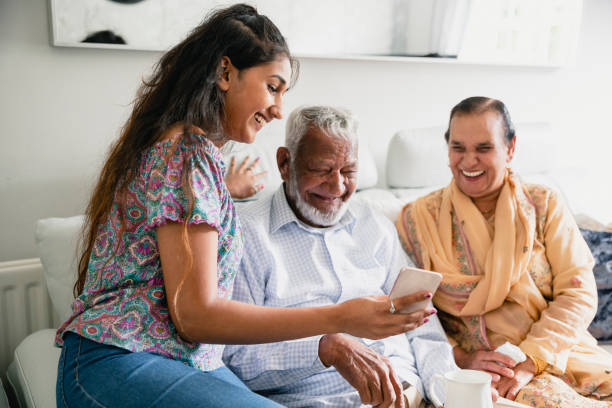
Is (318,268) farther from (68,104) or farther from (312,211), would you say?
(68,104)

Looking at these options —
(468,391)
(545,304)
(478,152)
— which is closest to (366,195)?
(478,152)

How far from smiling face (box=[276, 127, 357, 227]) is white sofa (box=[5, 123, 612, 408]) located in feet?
0.96

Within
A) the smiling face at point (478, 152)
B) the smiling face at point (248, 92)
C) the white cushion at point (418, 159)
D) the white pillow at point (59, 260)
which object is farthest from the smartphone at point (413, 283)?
the white cushion at point (418, 159)

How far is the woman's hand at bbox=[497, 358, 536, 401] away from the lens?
1.55 meters

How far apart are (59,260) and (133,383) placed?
29.0 inches

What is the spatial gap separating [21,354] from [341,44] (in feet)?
5.10

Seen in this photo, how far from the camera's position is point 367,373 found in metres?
1.32

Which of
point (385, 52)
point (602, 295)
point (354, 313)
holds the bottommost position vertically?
point (602, 295)

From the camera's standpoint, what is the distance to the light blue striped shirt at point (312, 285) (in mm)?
1432

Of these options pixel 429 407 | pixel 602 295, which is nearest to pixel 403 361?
pixel 429 407

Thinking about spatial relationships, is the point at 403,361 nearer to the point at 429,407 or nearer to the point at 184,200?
the point at 429,407

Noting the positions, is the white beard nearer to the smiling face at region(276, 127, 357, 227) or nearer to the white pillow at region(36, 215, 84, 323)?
the smiling face at region(276, 127, 357, 227)

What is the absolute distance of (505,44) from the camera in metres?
2.79

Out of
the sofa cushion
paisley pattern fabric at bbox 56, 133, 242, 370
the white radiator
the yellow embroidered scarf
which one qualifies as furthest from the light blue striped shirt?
the white radiator
